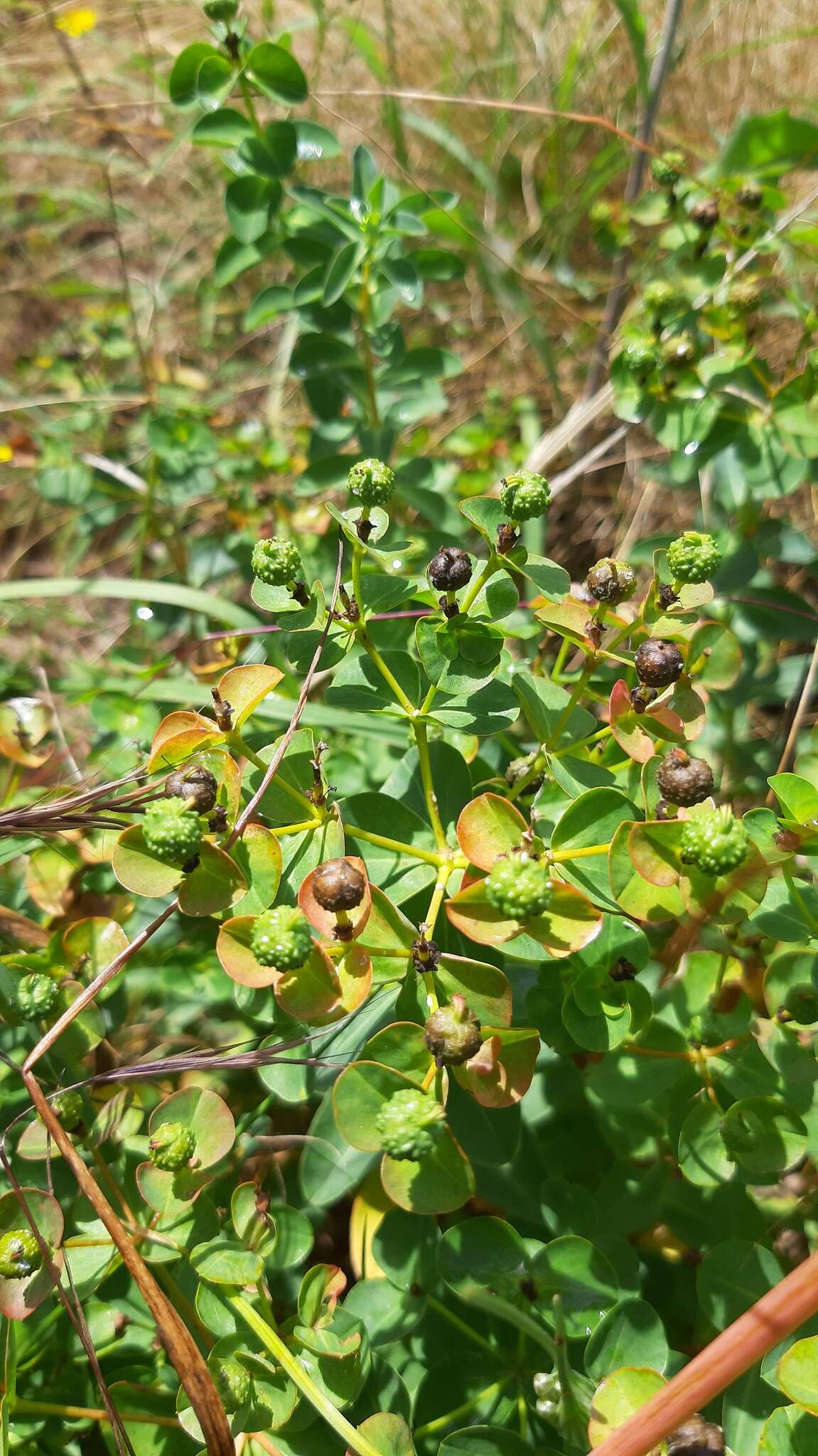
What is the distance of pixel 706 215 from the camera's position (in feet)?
6.98

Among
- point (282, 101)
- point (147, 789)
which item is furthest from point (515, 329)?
point (147, 789)

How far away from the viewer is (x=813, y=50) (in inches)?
143

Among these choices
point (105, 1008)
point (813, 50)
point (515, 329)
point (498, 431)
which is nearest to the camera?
point (105, 1008)

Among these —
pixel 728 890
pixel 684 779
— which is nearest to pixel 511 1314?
pixel 728 890

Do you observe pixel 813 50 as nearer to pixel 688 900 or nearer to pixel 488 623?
pixel 488 623

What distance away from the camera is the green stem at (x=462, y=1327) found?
160 cm

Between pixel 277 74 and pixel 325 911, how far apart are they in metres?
1.86

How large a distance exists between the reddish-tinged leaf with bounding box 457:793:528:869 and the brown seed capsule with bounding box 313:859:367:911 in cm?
18

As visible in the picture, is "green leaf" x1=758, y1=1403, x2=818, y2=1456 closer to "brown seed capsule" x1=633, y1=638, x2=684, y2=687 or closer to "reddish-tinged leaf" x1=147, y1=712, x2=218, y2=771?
"brown seed capsule" x1=633, y1=638, x2=684, y2=687

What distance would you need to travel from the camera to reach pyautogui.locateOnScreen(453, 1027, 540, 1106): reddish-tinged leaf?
1351mm

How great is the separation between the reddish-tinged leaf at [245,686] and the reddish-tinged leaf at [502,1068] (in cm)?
60

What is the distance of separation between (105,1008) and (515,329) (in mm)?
2555

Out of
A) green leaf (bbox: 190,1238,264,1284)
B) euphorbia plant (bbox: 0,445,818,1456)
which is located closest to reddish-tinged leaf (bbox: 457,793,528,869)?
euphorbia plant (bbox: 0,445,818,1456)

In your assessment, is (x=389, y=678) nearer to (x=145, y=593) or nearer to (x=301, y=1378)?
(x=301, y=1378)
